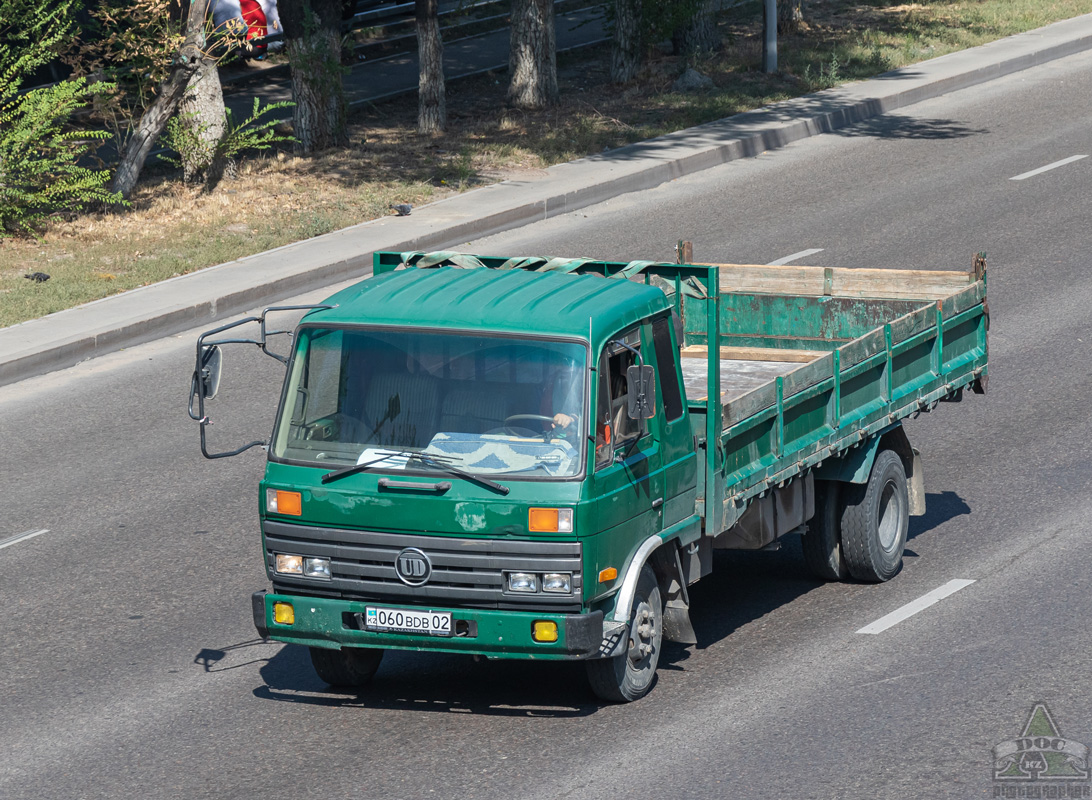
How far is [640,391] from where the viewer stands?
23.1ft

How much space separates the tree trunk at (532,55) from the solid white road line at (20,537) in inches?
566

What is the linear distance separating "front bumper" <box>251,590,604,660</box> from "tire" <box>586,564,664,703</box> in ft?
1.07

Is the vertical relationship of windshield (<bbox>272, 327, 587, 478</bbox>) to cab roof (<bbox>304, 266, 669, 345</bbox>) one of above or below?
below

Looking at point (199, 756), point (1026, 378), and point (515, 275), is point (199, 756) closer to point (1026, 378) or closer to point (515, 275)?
point (515, 275)

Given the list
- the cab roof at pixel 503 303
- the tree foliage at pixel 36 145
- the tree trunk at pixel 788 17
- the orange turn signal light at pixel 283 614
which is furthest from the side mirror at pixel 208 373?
the tree trunk at pixel 788 17

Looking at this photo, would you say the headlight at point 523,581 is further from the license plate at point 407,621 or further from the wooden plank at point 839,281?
the wooden plank at point 839,281

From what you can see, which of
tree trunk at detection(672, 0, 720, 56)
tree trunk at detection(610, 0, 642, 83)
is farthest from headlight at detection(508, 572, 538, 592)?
tree trunk at detection(672, 0, 720, 56)

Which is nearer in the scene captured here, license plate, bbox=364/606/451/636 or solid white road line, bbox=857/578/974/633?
license plate, bbox=364/606/451/636

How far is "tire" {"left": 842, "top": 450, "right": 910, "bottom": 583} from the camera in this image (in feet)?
29.6

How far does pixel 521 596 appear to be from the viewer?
6.98 meters

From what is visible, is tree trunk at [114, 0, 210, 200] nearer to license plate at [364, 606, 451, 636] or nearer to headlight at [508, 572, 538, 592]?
license plate at [364, 606, 451, 636]

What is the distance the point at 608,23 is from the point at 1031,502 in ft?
71.1

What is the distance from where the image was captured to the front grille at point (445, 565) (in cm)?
695

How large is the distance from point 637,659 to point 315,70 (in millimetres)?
15315
